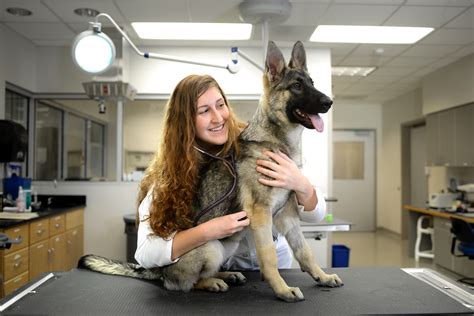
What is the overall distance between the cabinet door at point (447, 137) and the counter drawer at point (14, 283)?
570 cm

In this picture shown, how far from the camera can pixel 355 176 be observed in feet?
31.9

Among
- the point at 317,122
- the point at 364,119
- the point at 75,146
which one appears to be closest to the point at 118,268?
the point at 317,122

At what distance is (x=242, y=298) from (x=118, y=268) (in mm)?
590

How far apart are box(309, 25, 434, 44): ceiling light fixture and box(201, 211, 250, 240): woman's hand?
3.73 meters

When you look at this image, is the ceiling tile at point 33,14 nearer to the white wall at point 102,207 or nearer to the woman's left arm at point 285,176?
the white wall at point 102,207

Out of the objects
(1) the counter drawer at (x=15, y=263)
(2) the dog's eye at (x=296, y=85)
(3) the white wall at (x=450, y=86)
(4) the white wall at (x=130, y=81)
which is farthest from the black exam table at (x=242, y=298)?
(3) the white wall at (x=450, y=86)

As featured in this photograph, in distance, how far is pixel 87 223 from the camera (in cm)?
521

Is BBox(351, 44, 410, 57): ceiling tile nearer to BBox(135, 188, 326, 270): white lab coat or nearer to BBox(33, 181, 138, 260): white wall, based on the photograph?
BBox(33, 181, 138, 260): white wall

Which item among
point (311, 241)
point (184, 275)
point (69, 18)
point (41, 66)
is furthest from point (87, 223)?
point (184, 275)

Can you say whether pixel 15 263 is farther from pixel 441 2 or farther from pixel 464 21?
pixel 464 21

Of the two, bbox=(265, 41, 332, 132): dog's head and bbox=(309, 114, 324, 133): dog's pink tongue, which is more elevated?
bbox=(265, 41, 332, 132): dog's head

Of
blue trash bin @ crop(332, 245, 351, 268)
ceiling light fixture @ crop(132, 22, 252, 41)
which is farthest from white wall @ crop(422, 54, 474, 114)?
ceiling light fixture @ crop(132, 22, 252, 41)

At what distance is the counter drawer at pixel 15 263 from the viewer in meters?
3.18

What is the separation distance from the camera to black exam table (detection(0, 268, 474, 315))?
1.21 m
